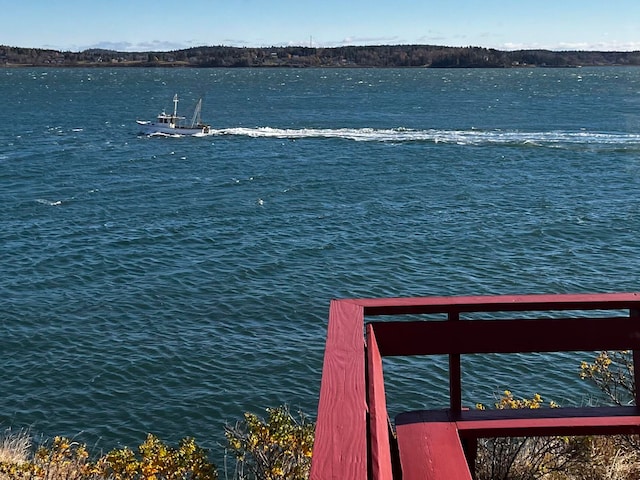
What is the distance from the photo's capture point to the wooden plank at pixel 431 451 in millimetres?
3748

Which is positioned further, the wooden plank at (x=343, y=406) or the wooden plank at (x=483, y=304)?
the wooden plank at (x=483, y=304)

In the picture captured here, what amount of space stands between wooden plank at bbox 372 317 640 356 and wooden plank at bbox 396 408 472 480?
37 centimetres

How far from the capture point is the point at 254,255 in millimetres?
28141

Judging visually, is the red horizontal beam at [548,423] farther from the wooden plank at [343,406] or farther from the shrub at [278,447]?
the shrub at [278,447]

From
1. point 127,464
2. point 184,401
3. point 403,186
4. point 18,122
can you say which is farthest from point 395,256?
point 18,122

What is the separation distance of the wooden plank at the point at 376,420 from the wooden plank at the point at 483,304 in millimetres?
136

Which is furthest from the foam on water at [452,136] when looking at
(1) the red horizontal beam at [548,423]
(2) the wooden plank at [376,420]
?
(2) the wooden plank at [376,420]

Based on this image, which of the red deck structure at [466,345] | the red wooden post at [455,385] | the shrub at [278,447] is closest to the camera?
the red deck structure at [466,345]

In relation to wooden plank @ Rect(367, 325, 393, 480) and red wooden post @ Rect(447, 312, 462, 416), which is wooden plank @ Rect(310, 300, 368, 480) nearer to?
wooden plank @ Rect(367, 325, 393, 480)

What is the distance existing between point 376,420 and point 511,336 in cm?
144

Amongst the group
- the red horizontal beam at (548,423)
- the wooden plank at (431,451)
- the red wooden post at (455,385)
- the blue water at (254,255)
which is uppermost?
the red wooden post at (455,385)

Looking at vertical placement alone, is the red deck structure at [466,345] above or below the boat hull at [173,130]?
above

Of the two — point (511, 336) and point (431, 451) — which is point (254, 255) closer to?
point (511, 336)

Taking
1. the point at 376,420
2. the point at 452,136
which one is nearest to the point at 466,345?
the point at 376,420
